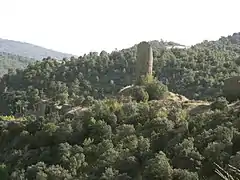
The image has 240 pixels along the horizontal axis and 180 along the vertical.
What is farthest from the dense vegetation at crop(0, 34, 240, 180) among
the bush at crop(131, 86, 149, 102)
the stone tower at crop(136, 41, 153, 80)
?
the stone tower at crop(136, 41, 153, 80)

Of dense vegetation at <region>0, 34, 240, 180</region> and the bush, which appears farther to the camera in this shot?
the bush

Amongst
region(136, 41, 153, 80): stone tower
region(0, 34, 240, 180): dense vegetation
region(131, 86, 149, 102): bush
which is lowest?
region(0, 34, 240, 180): dense vegetation

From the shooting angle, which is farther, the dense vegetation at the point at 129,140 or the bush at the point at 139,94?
the bush at the point at 139,94

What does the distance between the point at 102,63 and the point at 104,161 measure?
4493 centimetres

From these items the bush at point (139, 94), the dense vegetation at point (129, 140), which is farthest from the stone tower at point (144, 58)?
the bush at point (139, 94)

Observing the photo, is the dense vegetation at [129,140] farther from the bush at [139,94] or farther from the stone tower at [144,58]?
the stone tower at [144,58]

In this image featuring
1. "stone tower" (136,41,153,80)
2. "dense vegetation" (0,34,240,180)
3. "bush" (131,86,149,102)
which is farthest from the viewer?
"stone tower" (136,41,153,80)

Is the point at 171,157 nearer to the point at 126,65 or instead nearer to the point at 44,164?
the point at 44,164

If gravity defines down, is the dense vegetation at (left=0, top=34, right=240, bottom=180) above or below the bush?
below

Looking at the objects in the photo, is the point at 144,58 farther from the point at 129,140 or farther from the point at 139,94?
the point at 129,140

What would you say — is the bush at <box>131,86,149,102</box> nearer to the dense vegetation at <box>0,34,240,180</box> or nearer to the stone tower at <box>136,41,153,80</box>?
the dense vegetation at <box>0,34,240,180</box>

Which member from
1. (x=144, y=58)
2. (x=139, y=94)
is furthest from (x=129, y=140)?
(x=144, y=58)

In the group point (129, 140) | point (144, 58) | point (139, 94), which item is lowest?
point (129, 140)

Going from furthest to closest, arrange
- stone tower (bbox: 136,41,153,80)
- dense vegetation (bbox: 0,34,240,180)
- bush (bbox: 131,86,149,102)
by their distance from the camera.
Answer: stone tower (bbox: 136,41,153,80) → bush (bbox: 131,86,149,102) → dense vegetation (bbox: 0,34,240,180)
